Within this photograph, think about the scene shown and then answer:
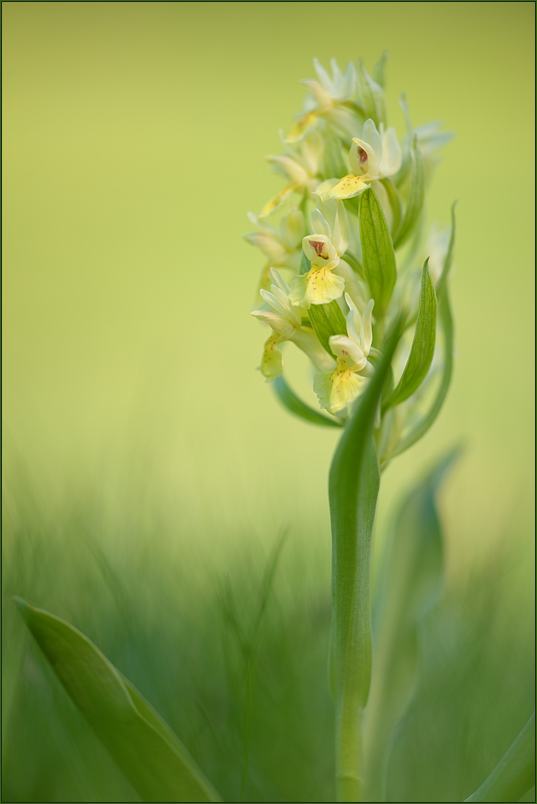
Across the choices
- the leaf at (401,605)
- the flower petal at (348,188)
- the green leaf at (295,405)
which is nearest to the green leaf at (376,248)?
the flower petal at (348,188)

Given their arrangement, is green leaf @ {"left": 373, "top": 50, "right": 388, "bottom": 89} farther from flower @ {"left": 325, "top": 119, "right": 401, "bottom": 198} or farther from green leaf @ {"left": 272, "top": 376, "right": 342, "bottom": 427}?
green leaf @ {"left": 272, "top": 376, "right": 342, "bottom": 427}

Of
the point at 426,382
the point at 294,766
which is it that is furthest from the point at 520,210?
the point at 294,766

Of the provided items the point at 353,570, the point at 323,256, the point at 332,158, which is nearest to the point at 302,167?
the point at 332,158

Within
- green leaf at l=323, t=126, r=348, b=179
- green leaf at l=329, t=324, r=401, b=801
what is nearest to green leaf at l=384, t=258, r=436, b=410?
green leaf at l=329, t=324, r=401, b=801

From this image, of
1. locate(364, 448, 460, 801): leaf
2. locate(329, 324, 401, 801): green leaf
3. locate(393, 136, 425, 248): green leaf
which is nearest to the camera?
locate(329, 324, 401, 801): green leaf

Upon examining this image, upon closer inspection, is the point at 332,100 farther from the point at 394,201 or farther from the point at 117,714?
the point at 117,714

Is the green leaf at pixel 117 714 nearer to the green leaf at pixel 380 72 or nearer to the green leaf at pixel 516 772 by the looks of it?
the green leaf at pixel 516 772
